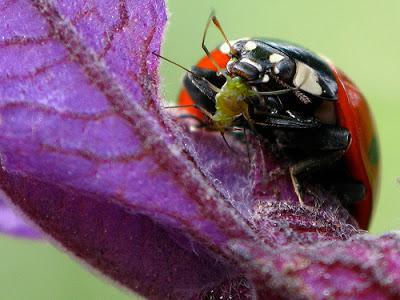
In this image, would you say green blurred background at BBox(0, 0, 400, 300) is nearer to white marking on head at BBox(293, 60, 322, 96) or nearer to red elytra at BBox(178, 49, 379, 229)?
red elytra at BBox(178, 49, 379, 229)

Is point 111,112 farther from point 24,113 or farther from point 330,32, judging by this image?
point 330,32

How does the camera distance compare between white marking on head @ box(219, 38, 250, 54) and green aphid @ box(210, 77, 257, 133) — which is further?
white marking on head @ box(219, 38, 250, 54)

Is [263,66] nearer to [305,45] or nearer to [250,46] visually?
[250,46]

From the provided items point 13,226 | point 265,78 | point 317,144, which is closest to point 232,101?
point 265,78

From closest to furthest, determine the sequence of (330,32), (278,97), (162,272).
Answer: (162,272), (278,97), (330,32)

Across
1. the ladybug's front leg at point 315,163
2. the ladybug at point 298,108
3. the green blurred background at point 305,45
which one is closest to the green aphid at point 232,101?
the ladybug at point 298,108

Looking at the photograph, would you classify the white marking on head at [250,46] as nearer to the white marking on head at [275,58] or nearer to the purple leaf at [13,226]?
the white marking on head at [275,58]

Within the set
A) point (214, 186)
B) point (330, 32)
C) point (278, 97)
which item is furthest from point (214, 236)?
point (330, 32)

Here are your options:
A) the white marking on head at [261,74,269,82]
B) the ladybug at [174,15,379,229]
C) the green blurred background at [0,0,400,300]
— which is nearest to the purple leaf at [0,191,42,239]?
the ladybug at [174,15,379,229]
